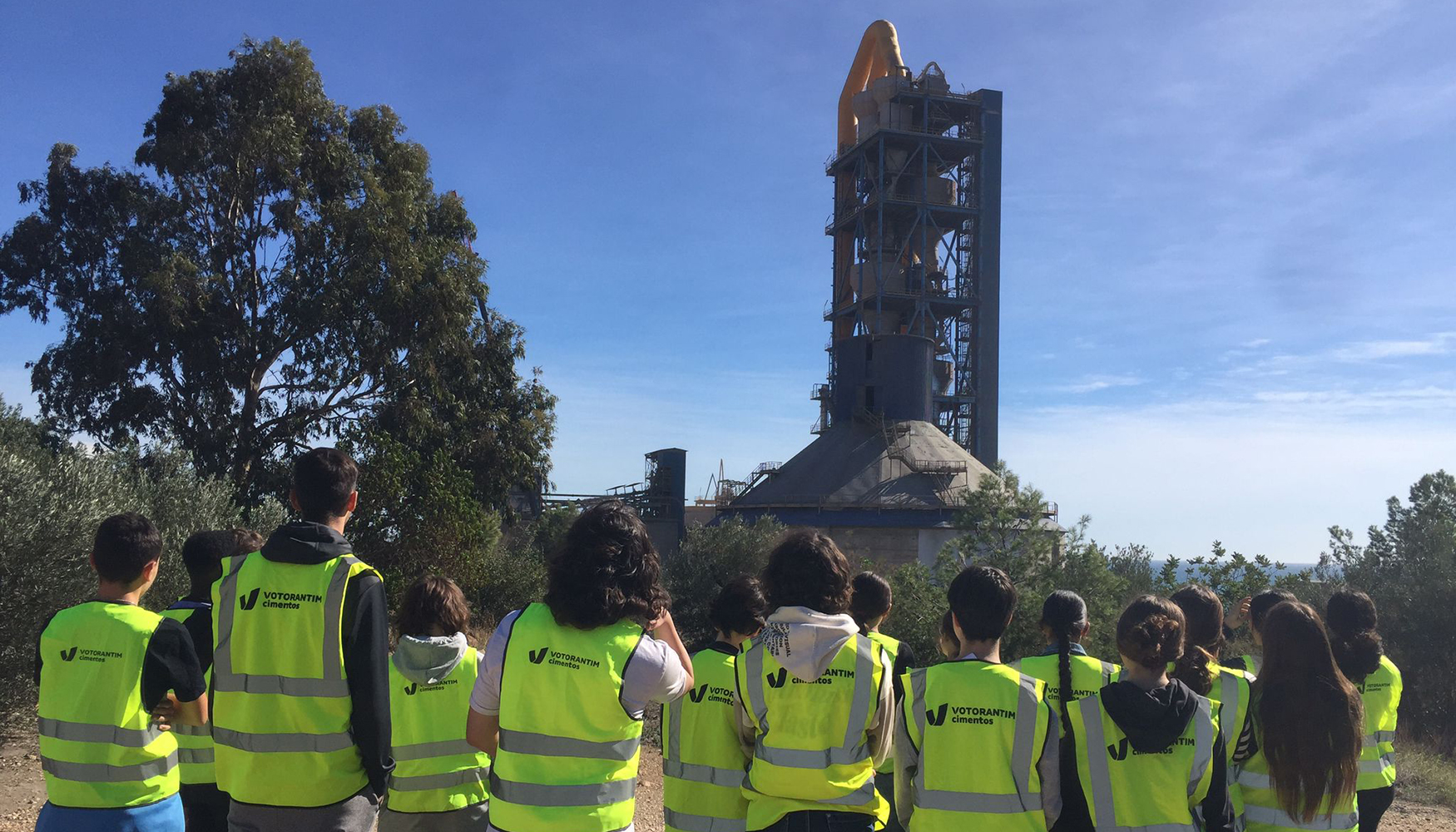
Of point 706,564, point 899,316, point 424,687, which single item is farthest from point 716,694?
point 899,316

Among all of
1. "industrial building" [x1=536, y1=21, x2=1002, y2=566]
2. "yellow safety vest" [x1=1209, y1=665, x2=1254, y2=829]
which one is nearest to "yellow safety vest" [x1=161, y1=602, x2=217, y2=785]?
"yellow safety vest" [x1=1209, y1=665, x2=1254, y2=829]

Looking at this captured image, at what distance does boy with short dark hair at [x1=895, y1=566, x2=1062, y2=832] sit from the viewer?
344 centimetres

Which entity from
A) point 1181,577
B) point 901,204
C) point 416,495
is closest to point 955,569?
point 1181,577

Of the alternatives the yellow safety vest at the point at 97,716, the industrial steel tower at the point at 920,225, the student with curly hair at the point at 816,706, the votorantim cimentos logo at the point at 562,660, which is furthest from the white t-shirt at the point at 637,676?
the industrial steel tower at the point at 920,225

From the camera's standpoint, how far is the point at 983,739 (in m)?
3.44

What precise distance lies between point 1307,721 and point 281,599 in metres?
3.93

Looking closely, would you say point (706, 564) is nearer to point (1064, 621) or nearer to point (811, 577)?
point (1064, 621)

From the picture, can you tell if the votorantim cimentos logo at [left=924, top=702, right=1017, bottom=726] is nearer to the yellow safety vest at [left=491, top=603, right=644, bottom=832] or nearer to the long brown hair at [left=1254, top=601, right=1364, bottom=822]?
the yellow safety vest at [left=491, top=603, right=644, bottom=832]

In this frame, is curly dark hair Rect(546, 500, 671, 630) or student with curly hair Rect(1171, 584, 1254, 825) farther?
student with curly hair Rect(1171, 584, 1254, 825)

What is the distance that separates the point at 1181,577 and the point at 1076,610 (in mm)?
17296

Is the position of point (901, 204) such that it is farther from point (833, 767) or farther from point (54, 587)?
point (833, 767)

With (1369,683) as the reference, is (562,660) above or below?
above

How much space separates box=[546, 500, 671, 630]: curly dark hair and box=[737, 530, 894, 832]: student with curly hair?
641 millimetres

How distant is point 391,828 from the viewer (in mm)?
4191
